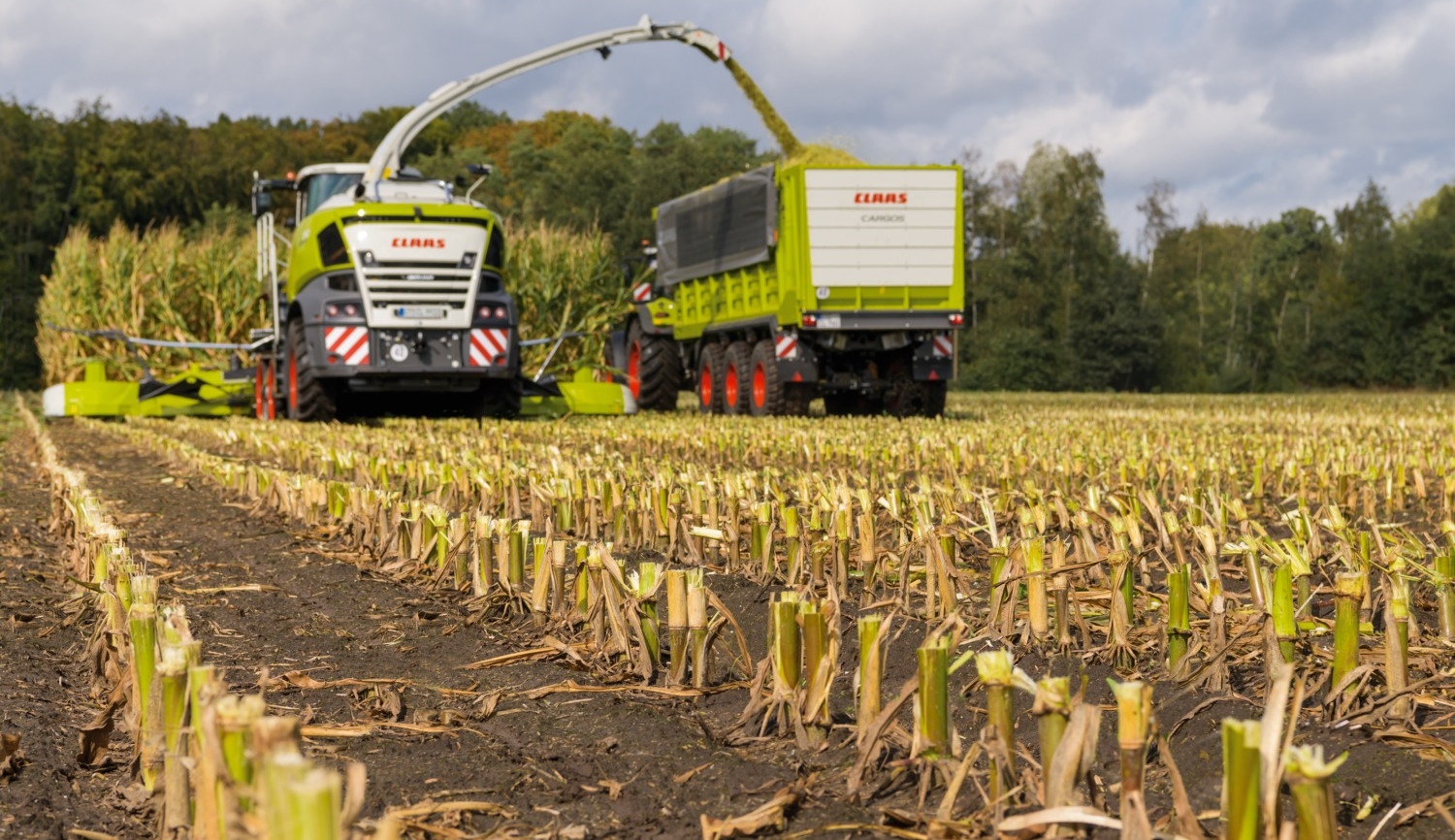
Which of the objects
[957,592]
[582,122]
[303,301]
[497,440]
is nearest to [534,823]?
[957,592]

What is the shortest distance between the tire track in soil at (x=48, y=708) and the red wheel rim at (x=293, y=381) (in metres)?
8.72

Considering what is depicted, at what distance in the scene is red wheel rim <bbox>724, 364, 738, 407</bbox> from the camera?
17703 millimetres

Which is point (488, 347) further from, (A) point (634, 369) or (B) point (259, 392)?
(A) point (634, 369)

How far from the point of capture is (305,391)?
1476 centimetres

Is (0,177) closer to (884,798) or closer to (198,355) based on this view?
(198,355)

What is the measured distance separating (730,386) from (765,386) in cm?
163

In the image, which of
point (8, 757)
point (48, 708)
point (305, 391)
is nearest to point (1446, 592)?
point (8, 757)

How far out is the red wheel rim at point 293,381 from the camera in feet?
48.4

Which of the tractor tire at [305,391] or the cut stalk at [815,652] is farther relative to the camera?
the tractor tire at [305,391]

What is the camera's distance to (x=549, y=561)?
4.09m

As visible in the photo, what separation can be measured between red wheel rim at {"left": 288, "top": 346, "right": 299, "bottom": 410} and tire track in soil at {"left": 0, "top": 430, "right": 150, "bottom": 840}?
872 centimetres

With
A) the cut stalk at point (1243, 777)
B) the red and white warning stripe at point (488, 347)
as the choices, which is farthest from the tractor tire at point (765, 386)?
the cut stalk at point (1243, 777)

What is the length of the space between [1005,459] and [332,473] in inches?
154

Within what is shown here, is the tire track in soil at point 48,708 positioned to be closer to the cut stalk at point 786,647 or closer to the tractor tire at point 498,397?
the cut stalk at point 786,647
